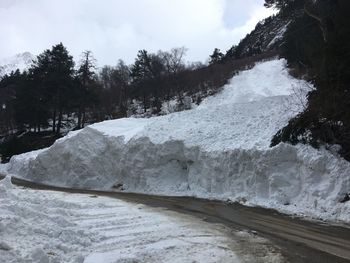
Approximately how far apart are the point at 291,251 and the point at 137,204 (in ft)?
31.8

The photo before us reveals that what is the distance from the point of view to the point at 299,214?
15555mm

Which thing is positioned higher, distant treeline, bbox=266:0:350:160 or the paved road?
distant treeline, bbox=266:0:350:160

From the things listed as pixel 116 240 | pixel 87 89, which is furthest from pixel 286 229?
pixel 87 89

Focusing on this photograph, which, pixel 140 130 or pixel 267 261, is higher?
pixel 140 130

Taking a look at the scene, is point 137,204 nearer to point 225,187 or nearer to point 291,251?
point 225,187

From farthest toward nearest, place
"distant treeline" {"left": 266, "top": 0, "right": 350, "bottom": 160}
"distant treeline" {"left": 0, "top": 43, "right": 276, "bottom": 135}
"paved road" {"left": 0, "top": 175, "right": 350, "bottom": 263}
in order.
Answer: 1. "distant treeline" {"left": 0, "top": 43, "right": 276, "bottom": 135}
2. "distant treeline" {"left": 266, "top": 0, "right": 350, "bottom": 160}
3. "paved road" {"left": 0, "top": 175, "right": 350, "bottom": 263}

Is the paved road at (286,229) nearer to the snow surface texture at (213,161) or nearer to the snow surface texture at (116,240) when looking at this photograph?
the snow surface texture at (116,240)

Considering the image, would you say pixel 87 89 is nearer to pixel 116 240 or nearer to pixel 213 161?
pixel 213 161

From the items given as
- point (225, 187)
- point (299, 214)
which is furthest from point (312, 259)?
point (225, 187)

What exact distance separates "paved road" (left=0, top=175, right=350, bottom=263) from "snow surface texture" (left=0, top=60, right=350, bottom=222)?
1220mm

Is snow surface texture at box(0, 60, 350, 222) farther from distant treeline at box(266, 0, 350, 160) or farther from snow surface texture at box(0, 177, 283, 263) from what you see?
snow surface texture at box(0, 177, 283, 263)

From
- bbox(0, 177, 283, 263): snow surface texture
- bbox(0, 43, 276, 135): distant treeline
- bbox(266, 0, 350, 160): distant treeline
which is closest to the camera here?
bbox(0, 177, 283, 263): snow surface texture

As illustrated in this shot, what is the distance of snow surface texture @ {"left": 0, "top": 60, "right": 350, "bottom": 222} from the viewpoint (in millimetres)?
16922

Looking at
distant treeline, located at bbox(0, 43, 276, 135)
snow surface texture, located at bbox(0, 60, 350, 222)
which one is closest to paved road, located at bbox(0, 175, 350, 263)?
snow surface texture, located at bbox(0, 60, 350, 222)
